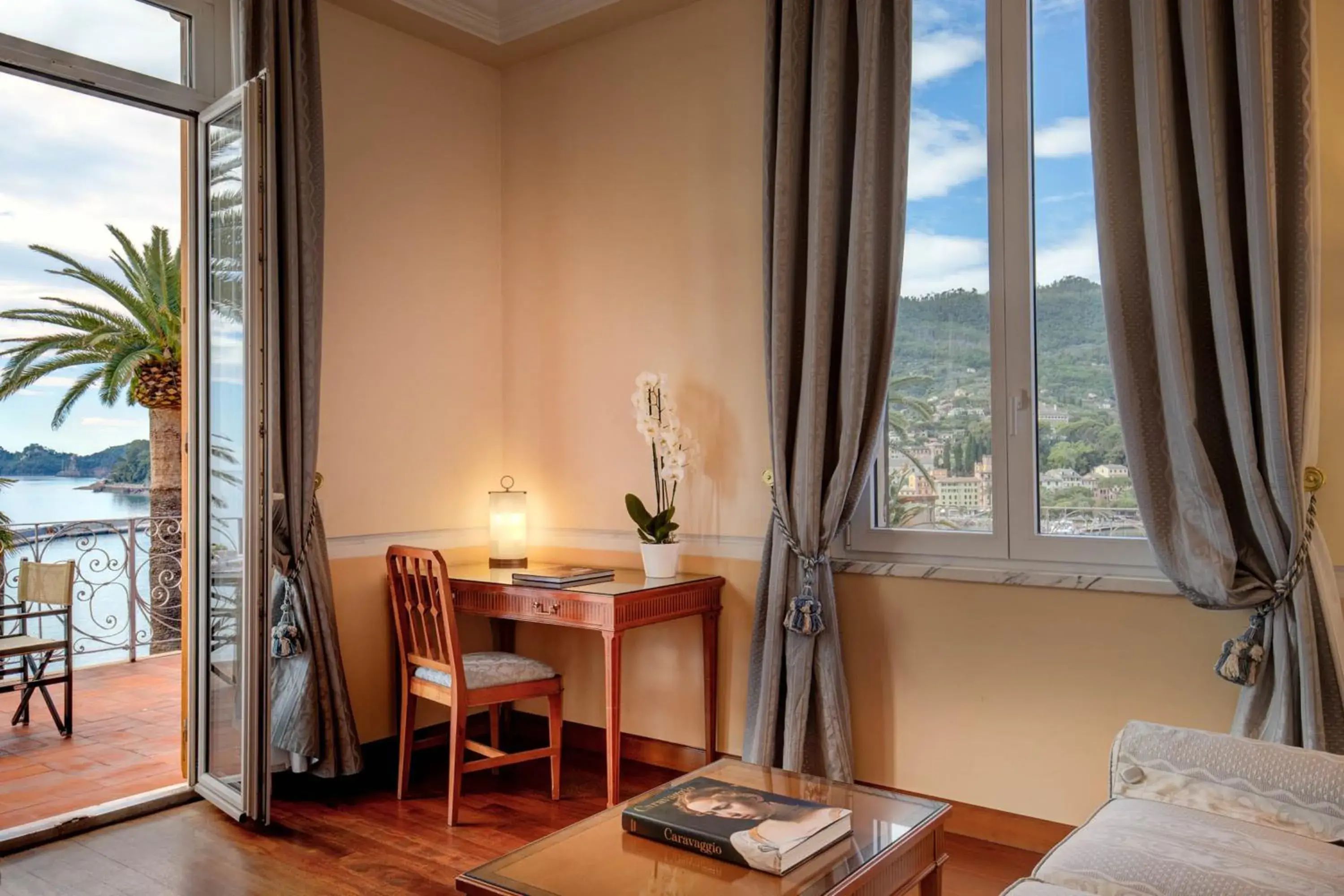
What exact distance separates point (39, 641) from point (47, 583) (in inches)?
13.6

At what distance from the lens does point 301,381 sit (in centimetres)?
343

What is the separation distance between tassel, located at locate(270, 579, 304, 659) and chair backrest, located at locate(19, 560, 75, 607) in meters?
1.92

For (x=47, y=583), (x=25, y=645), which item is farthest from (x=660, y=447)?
(x=47, y=583)

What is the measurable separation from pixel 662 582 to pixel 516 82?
2359 mm

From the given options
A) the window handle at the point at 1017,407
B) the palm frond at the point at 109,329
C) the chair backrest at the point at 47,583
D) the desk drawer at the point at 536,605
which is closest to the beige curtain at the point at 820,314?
the window handle at the point at 1017,407

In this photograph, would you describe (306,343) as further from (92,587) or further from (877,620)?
(92,587)

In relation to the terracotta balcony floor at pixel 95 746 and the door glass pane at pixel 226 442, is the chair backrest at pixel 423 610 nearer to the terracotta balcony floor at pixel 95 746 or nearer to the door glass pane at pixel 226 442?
the door glass pane at pixel 226 442

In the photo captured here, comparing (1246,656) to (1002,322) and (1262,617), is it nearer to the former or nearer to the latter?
(1262,617)

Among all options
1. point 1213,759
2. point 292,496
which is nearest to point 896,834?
point 1213,759

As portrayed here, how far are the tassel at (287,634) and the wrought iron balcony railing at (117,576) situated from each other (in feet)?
9.30

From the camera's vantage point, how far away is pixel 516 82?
14.1 feet

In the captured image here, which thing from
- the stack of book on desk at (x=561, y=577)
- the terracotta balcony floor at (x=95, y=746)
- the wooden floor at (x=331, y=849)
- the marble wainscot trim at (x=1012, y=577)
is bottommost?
the terracotta balcony floor at (x=95, y=746)

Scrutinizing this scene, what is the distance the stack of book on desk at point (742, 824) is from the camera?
173 centimetres

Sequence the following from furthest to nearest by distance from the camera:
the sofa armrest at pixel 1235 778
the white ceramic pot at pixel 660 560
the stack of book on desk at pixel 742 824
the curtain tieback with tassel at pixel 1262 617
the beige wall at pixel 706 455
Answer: the white ceramic pot at pixel 660 560 → the beige wall at pixel 706 455 → the curtain tieback with tassel at pixel 1262 617 → the sofa armrest at pixel 1235 778 → the stack of book on desk at pixel 742 824
